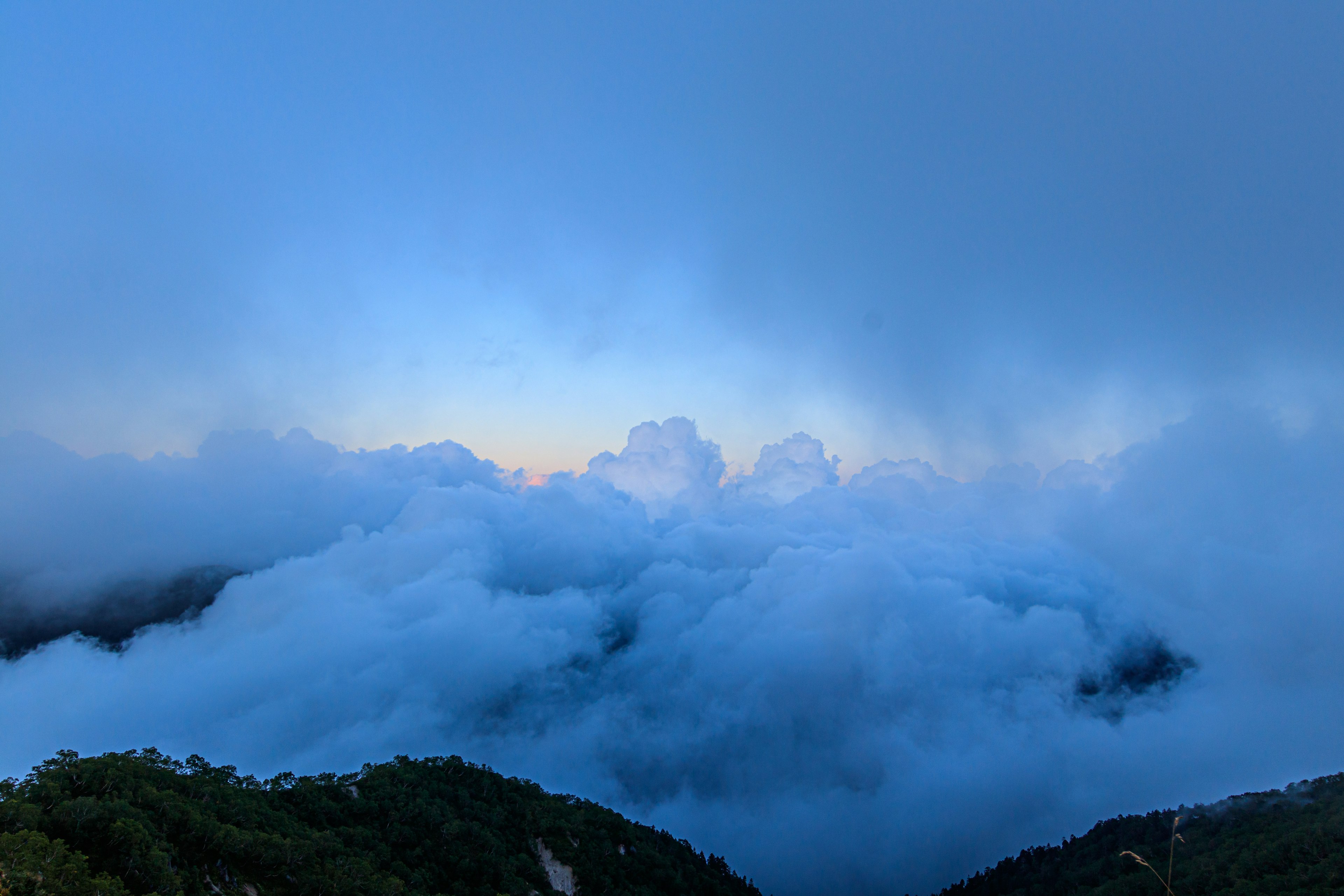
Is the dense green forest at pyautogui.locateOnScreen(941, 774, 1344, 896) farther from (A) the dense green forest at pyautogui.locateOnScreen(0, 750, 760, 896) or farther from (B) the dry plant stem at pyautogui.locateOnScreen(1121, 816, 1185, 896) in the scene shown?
(A) the dense green forest at pyautogui.locateOnScreen(0, 750, 760, 896)

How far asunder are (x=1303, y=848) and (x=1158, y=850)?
37052mm

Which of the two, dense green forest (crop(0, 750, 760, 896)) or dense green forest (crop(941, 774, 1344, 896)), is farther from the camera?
dense green forest (crop(941, 774, 1344, 896))

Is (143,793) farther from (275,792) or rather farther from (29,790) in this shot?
(275,792)

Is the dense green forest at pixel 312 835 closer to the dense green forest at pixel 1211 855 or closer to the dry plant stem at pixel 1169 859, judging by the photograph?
the dry plant stem at pixel 1169 859

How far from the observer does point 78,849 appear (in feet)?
153

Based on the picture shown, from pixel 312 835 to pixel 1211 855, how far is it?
584 ft

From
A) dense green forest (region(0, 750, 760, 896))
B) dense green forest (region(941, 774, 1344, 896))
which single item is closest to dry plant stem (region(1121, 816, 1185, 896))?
dense green forest (region(941, 774, 1344, 896))

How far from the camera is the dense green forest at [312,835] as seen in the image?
4659cm

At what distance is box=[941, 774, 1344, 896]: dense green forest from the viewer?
318 ft

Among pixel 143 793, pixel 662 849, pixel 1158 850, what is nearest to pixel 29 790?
pixel 143 793

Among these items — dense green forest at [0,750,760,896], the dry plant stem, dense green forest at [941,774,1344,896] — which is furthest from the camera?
dense green forest at [941,774,1344,896]

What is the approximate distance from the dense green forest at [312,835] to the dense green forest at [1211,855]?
88478 millimetres

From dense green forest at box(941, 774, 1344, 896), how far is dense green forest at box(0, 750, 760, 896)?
88.5 m

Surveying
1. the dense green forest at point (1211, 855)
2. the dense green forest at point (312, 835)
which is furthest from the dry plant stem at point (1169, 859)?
the dense green forest at point (312, 835)
